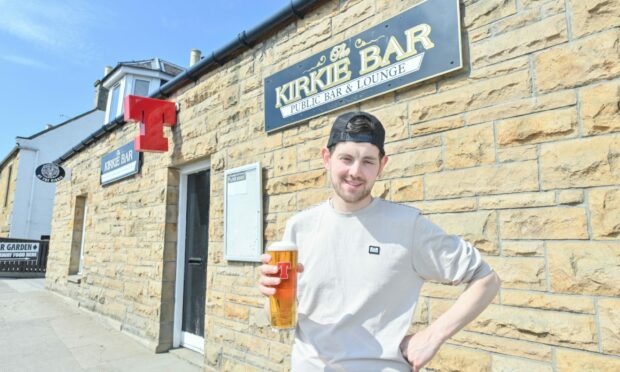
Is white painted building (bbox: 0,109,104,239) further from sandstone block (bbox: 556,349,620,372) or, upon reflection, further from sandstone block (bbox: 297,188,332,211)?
sandstone block (bbox: 556,349,620,372)

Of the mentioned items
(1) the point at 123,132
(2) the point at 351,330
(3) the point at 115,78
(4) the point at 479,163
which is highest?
(3) the point at 115,78

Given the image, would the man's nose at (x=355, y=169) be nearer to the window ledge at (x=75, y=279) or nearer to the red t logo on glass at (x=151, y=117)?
the red t logo on glass at (x=151, y=117)

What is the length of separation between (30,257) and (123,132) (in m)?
11.1

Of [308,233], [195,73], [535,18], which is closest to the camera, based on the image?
[308,233]

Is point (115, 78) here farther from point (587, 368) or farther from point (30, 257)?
point (587, 368)

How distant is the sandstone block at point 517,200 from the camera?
2.08 m

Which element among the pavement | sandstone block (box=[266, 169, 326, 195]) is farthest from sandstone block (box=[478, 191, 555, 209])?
the pavement

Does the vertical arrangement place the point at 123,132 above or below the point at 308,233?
above

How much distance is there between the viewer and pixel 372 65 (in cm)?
297

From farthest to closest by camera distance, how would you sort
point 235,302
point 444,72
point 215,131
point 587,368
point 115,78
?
point 115,78
point 215,131
point 235,302
point 444,72
point 587,368

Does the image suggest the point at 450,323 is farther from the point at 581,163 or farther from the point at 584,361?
the point at 581,163

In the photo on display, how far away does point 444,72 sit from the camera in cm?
254

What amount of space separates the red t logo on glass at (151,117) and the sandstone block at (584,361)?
4.89 meters

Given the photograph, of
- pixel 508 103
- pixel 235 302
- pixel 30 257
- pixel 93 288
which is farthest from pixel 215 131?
pixel 30 257
